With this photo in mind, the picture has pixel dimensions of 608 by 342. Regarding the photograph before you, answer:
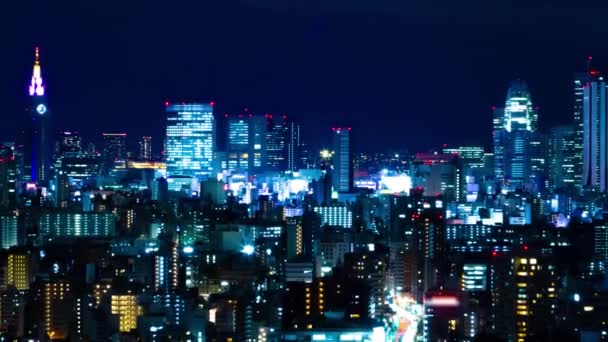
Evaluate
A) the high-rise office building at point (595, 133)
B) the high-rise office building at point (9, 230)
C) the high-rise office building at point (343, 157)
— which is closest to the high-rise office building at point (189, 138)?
the high-rise office building at point (343, 157)

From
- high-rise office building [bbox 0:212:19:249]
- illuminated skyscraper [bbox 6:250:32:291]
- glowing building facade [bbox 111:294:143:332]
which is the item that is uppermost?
high-rise office building [bbox 0:212:19:249]

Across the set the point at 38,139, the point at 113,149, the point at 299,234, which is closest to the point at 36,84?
the point at 38,139

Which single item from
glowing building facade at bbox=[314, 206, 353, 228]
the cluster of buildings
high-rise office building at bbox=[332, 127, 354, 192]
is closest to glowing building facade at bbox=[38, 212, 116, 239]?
the cluster of buildings

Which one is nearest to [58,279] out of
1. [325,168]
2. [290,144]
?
[325,168]

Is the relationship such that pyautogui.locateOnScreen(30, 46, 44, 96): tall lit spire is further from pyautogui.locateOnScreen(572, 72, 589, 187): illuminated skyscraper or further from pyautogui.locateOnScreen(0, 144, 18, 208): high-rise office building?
pyautogui.locateOnScreen(572, 72, 589, 187): illuminated skyscraper

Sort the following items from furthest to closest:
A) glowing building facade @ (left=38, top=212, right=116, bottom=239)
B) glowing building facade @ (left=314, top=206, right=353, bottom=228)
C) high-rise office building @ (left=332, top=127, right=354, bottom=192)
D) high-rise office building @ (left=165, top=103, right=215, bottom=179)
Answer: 1. high-rise office building @ (left=165, top=103, right=215, bottom=179)
2. high-rise office building @ (left=332, top=127, right=354, bottom=192)
3. glowing building facade @ (left=314, top=206, right=353, bottom=228)
4. glowing building facade @ (left=38, top=212, right=116, bottom=239)

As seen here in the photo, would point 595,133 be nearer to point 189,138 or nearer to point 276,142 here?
point 276,142

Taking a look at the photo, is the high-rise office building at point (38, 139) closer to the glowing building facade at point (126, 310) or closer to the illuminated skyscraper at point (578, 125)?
the illuminated skyscraper at point (578, 125)
